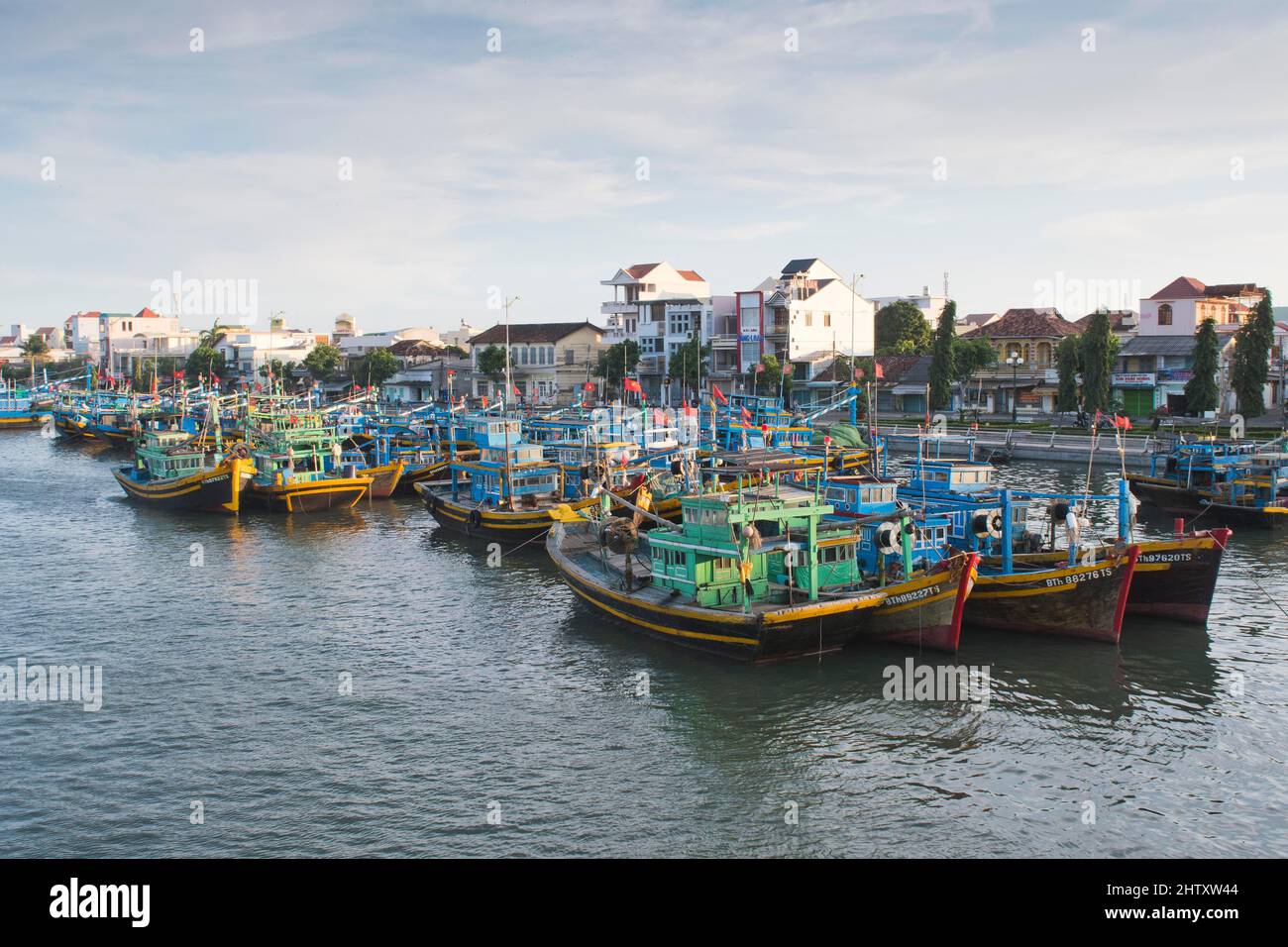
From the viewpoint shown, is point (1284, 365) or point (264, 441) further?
point (1284, 365)

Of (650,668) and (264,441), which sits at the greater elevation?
(264,441)

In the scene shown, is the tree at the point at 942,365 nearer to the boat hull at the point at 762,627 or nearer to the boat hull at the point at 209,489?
the boat hull at the point at 209,489

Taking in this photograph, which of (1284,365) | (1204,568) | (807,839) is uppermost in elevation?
(1284,365)

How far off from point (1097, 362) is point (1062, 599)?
5338cm

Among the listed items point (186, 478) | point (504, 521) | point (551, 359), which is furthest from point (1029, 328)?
point (186, 478)

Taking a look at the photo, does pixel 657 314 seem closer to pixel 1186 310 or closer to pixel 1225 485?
pixel 1186 310

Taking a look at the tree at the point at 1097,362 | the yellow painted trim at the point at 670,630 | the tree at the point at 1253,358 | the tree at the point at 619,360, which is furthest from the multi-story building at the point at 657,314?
the yellow painted trim at the point at 670,630

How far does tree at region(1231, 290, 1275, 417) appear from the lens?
236ft

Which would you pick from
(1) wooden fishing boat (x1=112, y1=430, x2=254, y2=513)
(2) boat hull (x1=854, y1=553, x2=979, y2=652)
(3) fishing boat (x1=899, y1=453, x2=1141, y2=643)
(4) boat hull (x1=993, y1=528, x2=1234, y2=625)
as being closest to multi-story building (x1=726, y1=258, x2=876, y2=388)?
(1) wooden fishing boat (x1=112, y1=430, x2=254, y2=513)

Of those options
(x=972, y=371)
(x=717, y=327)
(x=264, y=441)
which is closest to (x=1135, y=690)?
(x=264, y=441)

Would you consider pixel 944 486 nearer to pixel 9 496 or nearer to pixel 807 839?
pixel 807 839

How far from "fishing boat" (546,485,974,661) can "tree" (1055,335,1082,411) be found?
55910 mm
